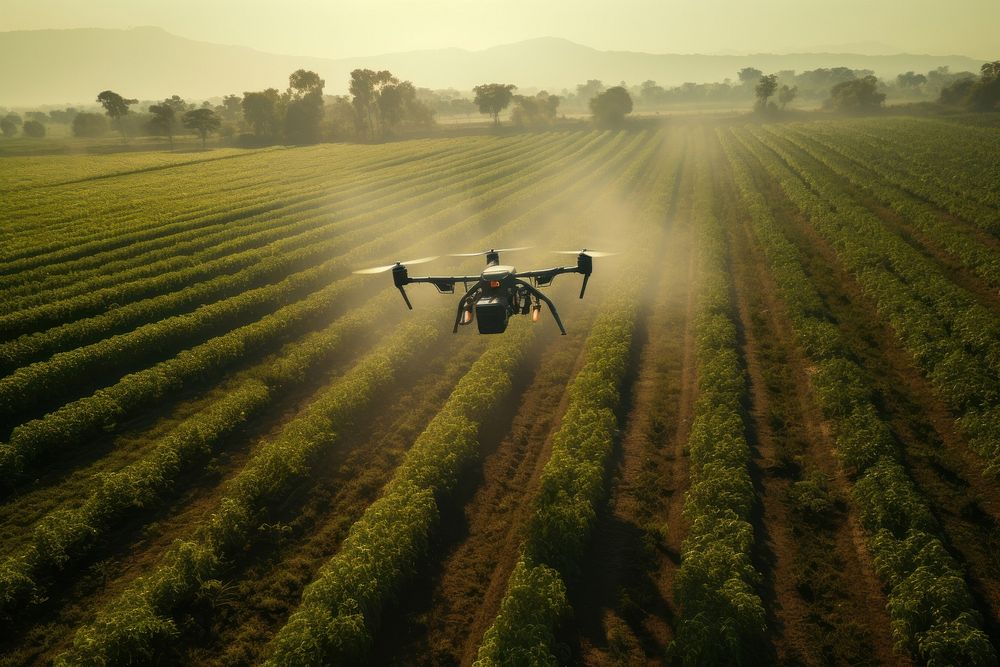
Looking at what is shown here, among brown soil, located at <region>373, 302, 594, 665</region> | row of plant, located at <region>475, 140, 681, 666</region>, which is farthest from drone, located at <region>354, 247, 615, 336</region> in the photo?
brown soil, located at <region>373, 302, 594, 665</region>

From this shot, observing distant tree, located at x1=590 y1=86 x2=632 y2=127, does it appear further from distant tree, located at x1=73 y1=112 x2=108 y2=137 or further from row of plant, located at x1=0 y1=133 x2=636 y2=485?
distant tree, located at x1=73 y1=112 x2=108 y2=137

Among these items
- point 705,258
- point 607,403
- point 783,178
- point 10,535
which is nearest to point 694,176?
point 783,178

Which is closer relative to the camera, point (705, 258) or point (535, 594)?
point (535, 594)

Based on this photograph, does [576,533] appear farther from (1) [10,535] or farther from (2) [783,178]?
(2) [783,178]

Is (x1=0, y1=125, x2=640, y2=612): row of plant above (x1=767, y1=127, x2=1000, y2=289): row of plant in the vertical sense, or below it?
below

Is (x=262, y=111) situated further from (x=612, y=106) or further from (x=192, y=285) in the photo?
(x=192, y=285)

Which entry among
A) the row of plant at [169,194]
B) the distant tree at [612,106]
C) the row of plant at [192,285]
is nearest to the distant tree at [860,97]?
the distant tree at [612,106]

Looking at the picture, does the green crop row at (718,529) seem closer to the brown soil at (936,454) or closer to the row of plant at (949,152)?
the brown soil at (936,454)

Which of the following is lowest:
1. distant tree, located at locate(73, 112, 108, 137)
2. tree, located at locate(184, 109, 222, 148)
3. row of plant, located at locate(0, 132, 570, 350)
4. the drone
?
row of plant, located at locate(0, 132, 570, 350)
